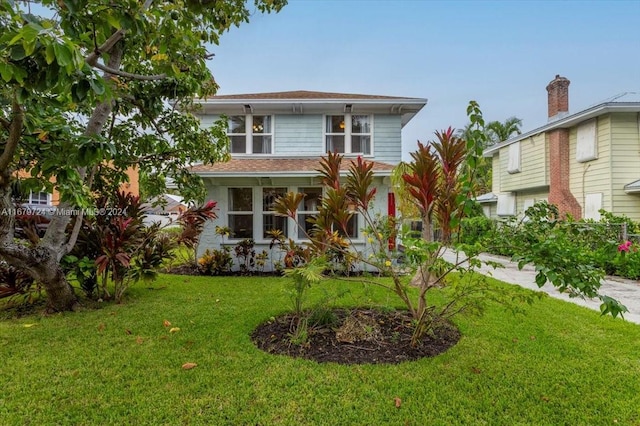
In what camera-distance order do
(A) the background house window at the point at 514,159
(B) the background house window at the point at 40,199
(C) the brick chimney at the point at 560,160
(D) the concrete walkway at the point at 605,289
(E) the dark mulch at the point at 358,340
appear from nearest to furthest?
(E) the dark mulch at the point at 358,340 < (D) the concrete walkway at the point at 605,289 < (C) the brick chimney at the point at 560,160 < (A) the background house window at the point at 514,159 < (B) the background house window at the point at 40,199

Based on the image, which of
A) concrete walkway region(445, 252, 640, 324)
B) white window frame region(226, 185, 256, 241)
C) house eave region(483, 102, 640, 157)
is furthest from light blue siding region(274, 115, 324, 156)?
house eave region(483, 102, 640, 157)

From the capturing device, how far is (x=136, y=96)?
602cm

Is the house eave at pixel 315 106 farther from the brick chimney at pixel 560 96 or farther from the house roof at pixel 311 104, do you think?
the brick chimney at pixel 560 96

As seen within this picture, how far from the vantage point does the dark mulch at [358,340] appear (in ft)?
12.6

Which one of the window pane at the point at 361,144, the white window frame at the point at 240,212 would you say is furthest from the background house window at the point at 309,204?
the window pane at the point at 361,144

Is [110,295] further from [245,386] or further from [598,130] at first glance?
[598,130]

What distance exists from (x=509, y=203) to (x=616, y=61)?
1380 cm

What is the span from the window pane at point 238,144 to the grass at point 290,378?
7.51m

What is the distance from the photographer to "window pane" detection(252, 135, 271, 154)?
1161cm

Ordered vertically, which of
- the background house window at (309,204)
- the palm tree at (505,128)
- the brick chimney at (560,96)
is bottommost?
the background house window at (309,204)

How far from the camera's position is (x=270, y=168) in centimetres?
988

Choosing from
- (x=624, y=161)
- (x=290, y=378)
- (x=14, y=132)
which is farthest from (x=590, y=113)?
(x=14, y=132)

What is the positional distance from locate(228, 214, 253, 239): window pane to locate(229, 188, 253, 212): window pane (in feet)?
0.73

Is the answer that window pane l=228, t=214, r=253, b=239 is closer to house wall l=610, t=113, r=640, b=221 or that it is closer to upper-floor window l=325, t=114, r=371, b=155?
upper-floor window l=325, t=114, r=371, b=155
